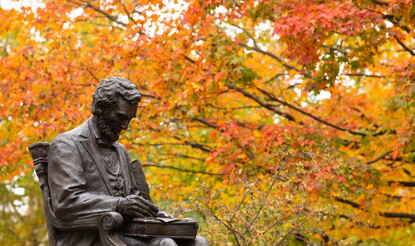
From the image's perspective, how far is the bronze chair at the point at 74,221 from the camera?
15.5ft

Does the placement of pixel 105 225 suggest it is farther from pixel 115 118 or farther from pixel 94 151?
pixel 115 118

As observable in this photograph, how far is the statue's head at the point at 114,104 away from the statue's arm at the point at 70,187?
268 millimetres

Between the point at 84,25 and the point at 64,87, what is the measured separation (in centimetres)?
260

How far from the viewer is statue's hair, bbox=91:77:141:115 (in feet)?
16.8

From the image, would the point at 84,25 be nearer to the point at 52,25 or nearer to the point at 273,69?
the point at 52,25

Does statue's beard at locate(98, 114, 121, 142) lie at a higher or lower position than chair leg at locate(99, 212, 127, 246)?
higher

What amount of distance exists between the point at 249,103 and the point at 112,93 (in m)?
8.67

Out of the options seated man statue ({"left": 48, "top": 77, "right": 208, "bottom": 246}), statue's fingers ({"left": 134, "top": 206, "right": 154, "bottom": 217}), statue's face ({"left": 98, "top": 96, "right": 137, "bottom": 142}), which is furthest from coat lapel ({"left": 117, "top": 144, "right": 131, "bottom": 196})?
statue's fingers ({"left": 134, "top": 206, "right": 154, "bottom": 217})

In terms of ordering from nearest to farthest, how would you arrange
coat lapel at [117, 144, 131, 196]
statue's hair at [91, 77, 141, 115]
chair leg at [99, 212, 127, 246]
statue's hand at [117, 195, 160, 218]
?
chair leg at [99, 212, 127, 246]
statue's hand at [117, 195, 160, 218]
statue's hair at [91, 77, 141, 115]
coat lapel at [117, 144, 131, 196]

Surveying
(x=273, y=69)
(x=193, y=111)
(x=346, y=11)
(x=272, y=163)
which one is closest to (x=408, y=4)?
(x=346, y=11)

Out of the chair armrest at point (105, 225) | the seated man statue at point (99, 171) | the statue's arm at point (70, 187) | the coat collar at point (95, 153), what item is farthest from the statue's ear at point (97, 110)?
the chair armrest at point (105, 225)

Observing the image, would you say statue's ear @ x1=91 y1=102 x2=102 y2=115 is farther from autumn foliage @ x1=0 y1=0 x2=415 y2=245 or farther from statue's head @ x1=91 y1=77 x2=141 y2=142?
autumn foliage @ x1=0 y1=0 x2=415 y2=245

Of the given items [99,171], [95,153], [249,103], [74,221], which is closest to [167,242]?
[74,221]

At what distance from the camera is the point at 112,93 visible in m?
5.11
